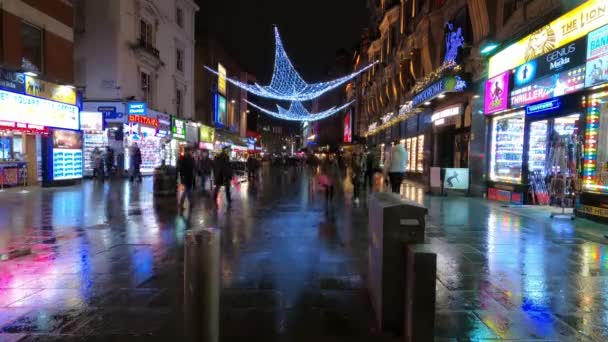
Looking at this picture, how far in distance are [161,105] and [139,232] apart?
2447 centimetres

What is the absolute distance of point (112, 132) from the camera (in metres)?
25.1

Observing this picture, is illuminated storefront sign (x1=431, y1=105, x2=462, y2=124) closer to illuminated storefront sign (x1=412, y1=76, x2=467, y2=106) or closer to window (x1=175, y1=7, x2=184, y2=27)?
illuminated storefront sign (x1=412, y1=76, x2=467, y2=106)

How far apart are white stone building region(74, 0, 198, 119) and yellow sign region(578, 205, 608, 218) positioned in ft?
77.7

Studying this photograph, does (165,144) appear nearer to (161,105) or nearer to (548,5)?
(161,105)

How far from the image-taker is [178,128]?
33.8m

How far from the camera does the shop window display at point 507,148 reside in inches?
527

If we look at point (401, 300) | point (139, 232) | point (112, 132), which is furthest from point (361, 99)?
point (401, 300)

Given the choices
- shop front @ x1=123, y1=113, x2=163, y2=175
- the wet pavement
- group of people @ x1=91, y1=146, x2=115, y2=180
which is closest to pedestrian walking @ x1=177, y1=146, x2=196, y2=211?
the wet pavement

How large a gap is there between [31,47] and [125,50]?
815cm

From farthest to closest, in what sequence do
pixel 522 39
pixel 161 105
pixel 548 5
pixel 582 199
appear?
pixel 161 105, pixel 522 39, pixel 548 5, pixel 582 199

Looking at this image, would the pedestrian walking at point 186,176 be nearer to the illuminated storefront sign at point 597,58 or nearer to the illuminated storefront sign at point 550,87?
the illuminated storefront sign at point 550,87

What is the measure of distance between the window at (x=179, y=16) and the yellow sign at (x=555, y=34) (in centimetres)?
2743

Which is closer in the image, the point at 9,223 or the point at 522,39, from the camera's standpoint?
the point at 9,223

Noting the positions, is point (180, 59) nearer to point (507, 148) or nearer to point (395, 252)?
point (507, 148)
